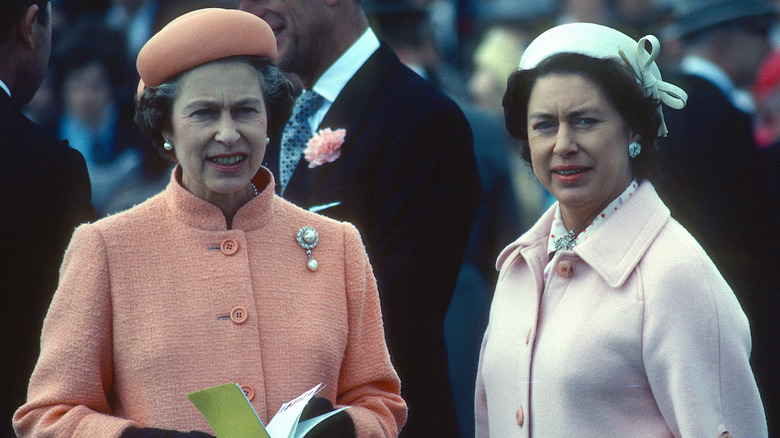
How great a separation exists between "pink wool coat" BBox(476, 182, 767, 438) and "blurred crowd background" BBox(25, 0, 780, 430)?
1.02m

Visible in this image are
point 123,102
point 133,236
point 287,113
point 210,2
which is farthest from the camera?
point 123,102

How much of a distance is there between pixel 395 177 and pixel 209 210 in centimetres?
91

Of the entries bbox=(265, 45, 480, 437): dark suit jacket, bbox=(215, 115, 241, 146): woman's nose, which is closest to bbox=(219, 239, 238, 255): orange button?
bbox=(215, 115, 241, 146): woman's nose

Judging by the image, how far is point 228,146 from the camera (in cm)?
292

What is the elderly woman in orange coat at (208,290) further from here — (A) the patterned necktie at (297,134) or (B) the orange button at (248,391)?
(A) the patterned necktie at (297,134)

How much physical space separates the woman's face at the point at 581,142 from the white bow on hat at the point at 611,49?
0.08 metres

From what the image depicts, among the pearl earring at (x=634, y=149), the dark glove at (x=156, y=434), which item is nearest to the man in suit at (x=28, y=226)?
the dark glove at (x=156, y=434)

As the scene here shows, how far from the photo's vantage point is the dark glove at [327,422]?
2.78 meters

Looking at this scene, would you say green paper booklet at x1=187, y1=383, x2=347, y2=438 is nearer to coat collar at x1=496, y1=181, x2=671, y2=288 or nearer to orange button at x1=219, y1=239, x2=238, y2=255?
orange button at x1=219, y1=239, x2=238, y2=255

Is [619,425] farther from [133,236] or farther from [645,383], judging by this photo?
[133,236]

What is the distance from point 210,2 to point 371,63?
129 inches

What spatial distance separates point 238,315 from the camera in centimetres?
287

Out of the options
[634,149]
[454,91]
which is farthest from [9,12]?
[454,91]

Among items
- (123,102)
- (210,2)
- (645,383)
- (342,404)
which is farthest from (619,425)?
(123,102)
